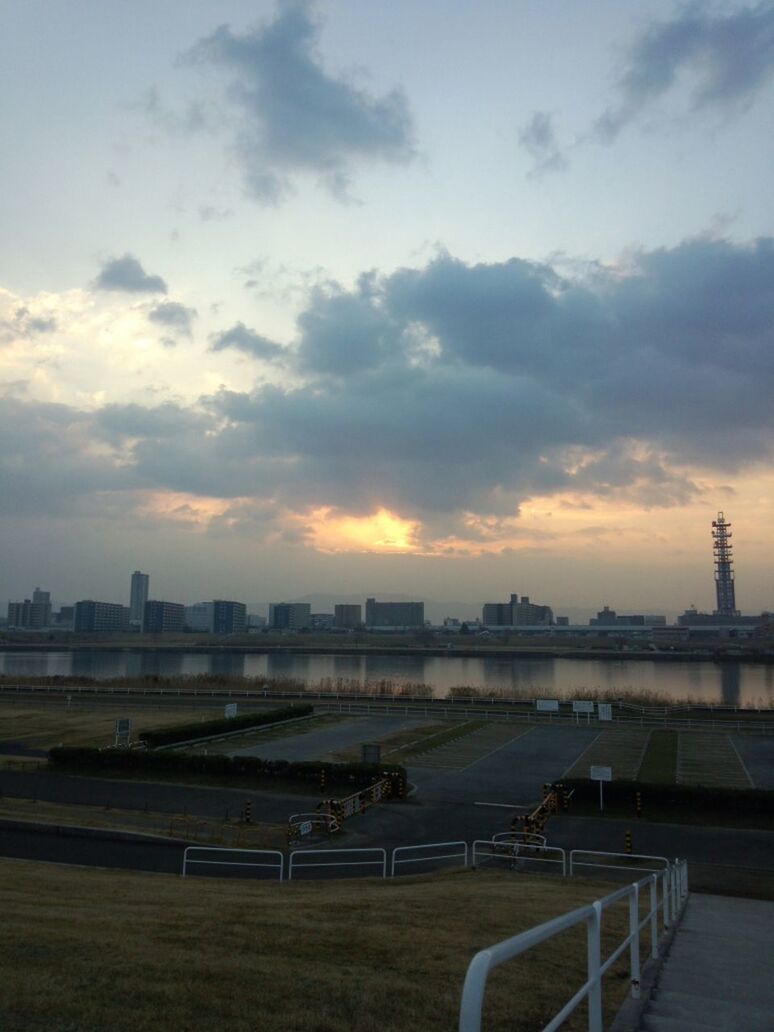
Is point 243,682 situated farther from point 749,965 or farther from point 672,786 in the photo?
point 749,965

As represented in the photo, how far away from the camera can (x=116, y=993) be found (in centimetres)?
548

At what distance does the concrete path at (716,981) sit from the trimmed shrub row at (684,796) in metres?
13.1

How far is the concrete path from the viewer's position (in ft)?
17.6

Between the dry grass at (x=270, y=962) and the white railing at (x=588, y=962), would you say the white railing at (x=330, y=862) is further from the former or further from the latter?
the white railing at (x=588, y=962)

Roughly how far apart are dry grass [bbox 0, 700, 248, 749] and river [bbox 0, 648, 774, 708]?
31.0 meters

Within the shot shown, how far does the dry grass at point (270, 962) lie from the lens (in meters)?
5.14

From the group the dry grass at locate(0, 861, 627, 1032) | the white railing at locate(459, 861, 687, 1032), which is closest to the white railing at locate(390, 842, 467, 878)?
the dry grass at locate(0, 861, 627, 1032)

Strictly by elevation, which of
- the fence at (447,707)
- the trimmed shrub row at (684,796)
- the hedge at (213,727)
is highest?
the trimmed shrub row at (684,796)

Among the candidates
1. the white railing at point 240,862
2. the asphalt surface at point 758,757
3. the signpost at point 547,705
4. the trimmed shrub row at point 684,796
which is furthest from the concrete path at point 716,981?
the signpost at point 547,705

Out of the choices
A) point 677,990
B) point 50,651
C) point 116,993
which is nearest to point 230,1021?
point 116,993

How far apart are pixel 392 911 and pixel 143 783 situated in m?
20.4

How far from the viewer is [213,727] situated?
126 feet

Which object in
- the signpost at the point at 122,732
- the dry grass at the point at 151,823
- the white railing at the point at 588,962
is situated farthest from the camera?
the signpost at the point at 122,732

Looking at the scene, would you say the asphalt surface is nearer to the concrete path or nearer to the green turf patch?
the green turf patch
